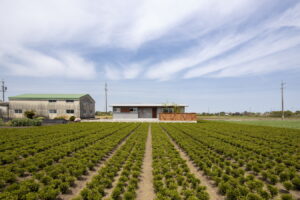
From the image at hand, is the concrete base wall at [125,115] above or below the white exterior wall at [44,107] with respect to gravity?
below

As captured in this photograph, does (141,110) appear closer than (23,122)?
No

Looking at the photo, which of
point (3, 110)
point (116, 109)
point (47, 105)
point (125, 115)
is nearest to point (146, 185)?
point (125, 115)

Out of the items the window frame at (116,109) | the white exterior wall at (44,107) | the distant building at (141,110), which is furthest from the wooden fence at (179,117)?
the white exterior wall at (44,107)

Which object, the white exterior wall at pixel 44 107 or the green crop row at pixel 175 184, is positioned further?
the white exterior wall at pixel 44 107

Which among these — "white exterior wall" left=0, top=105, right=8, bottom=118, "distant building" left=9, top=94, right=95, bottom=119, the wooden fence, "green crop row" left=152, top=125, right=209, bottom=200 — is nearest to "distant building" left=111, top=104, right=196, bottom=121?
the wooden fence

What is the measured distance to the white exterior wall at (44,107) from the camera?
37.5 meters

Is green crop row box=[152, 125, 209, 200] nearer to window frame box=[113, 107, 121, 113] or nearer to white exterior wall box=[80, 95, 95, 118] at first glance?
window frame box=[113, 107, 121, 113]

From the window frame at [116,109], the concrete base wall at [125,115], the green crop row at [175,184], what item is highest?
the window frame at [116,109]

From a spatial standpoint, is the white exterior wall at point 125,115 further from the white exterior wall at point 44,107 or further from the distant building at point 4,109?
the distant building at point 4,109

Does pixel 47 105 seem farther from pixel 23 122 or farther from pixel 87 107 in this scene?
pixel 23 122

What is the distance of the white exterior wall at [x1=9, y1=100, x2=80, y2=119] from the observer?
123 ft

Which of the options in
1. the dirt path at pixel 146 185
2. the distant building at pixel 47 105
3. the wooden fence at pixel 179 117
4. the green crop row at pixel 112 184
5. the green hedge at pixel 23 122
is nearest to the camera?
the green crop row at pixel 112 184

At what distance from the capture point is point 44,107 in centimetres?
3784

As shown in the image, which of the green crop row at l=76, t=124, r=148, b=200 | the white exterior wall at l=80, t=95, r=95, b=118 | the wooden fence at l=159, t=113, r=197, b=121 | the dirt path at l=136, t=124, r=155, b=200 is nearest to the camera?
the green crop row at l=76, t=124, r=148, b=200
